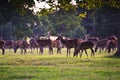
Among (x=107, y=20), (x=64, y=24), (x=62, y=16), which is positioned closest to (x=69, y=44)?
(x=107, y=20)

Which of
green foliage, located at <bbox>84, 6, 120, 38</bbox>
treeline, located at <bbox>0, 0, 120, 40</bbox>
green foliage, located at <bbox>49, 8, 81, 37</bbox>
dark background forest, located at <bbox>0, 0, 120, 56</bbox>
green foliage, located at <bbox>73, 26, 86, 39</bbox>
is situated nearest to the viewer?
dark background forest, located at <bbox>0, 0, 120, 56</bbox>

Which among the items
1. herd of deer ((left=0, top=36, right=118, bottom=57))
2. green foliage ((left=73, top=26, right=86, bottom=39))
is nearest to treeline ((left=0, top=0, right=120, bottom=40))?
green foliage ((left=73, top=26, right=86, bottom=39))

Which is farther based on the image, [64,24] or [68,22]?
[64,24]

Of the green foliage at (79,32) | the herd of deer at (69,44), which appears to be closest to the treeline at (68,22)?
the green foliage at (79,32)

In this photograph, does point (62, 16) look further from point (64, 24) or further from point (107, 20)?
point (107, 20)

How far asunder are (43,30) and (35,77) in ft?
327

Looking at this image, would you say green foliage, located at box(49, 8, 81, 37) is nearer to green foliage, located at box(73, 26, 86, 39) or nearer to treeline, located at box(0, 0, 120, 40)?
treeline, located at box(0, 0, 120, 40)

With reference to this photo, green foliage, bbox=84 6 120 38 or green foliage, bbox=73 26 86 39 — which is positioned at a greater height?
green foliage, bbox=84 6 120 38

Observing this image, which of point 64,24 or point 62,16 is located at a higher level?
point 62,16

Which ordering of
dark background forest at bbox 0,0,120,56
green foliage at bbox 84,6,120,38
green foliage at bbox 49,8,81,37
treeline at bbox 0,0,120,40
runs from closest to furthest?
1. dark background forest at bbox 0,0,120,56
2. green foliage at bbox 84,6,120,38
3. treeline at bbox 0,0,120,40
4. green foliage at bbox 49,8,81,37

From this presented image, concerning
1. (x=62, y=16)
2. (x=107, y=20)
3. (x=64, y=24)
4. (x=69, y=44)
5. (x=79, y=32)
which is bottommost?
(x=79, y=32)

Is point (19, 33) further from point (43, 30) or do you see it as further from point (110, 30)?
point (43, 30)

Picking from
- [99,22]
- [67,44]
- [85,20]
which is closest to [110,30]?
[99,22]

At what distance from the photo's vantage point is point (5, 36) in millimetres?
85250
